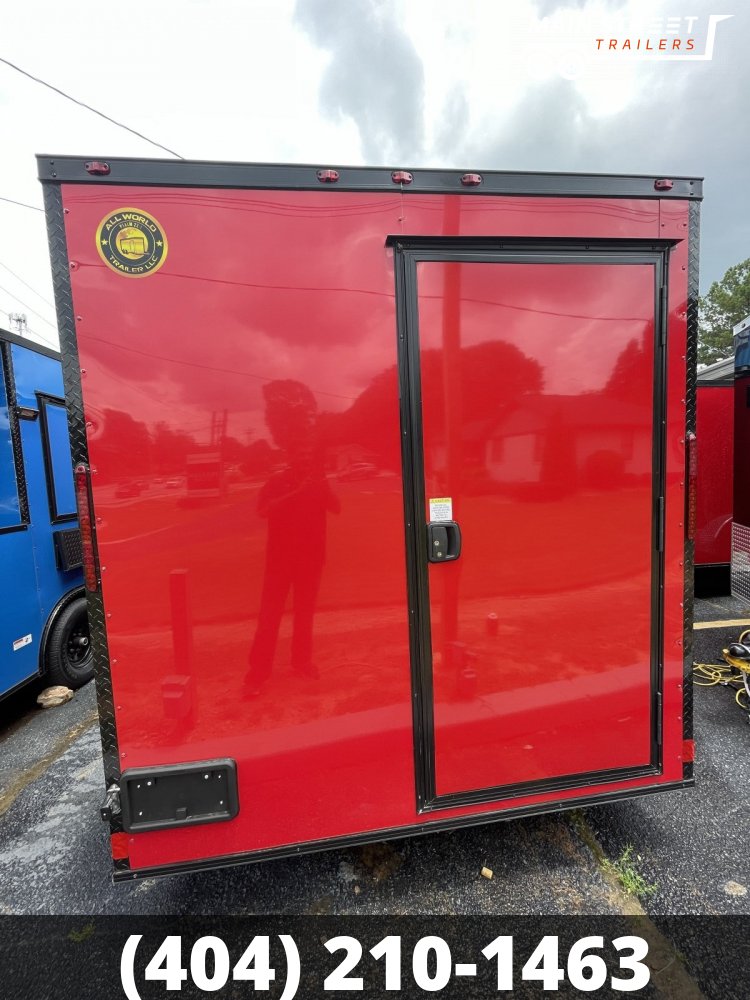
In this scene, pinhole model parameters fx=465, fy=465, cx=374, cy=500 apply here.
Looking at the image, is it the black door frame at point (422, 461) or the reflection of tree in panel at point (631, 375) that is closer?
the black door frame at point (422, 461)

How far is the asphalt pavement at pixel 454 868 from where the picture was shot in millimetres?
1951

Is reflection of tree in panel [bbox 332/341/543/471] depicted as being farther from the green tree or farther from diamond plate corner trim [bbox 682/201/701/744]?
the green tree

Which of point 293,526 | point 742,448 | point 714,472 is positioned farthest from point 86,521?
point 714,472

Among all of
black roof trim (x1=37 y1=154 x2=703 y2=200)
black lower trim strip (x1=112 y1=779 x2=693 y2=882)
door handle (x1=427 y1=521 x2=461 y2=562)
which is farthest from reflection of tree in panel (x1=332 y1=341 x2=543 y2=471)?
black lower trim strip (x1=112 y1=779 x2=693 y2=882)

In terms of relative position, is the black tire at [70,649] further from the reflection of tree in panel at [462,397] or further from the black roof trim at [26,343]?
the reflection of tree in panel at [462,397]

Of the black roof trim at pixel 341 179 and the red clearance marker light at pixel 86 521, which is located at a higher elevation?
the black roof trim at pixel 341 179

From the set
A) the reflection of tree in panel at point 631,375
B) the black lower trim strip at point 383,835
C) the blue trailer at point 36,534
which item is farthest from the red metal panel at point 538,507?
the blue trailer at point 36,534

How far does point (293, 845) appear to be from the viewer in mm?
1810

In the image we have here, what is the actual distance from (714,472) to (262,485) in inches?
223

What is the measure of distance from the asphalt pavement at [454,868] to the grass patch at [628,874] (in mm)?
14

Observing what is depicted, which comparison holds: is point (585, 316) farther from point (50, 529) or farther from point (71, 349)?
point (50, 529)

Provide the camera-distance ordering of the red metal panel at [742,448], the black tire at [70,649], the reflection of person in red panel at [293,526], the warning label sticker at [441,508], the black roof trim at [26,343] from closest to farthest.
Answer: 1. the reflection of person in red panel at [293,526]
2. the warning label sticker at [441,508]
3. the black roof trim at [26,343]
4. the black tire at [70,649]
5. the red metal panel at [742,448]

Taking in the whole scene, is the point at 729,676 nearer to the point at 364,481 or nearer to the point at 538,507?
the point at 538,507

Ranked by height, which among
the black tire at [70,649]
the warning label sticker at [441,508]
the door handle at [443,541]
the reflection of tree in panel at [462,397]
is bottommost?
the black tire at [70,649]
